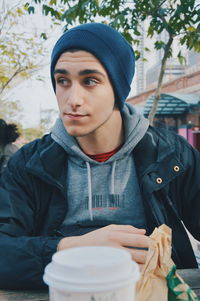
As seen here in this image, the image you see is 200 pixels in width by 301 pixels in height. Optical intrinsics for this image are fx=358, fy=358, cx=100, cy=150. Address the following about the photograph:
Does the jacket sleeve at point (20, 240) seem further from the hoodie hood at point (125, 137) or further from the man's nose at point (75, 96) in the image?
the man's nose at point (75, 96)

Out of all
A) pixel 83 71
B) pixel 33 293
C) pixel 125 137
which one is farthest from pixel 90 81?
pixel 33 293

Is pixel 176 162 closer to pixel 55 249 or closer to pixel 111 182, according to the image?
pixel 111 182

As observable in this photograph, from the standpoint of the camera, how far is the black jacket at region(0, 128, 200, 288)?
5.33 feet

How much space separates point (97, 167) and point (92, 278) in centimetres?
112

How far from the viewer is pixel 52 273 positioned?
709 millimetres

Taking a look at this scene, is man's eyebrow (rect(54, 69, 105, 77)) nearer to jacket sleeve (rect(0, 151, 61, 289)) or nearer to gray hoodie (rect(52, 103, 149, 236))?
gray hoodie (rect(52, 103, 149, 236))

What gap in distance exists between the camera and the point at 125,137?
6.10ft

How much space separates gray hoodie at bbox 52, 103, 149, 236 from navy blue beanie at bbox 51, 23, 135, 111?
26 centimetres

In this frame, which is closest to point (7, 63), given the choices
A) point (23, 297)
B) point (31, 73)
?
point (31, 73)

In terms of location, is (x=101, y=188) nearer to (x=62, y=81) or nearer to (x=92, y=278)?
(x=62, y=81)

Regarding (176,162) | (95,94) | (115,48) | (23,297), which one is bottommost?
(23,297)

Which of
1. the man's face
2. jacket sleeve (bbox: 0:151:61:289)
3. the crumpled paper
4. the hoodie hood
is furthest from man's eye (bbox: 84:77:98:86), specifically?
the crumpled paper

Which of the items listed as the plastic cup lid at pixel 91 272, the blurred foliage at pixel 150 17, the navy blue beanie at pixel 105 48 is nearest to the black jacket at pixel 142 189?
the navy blue beanie at pixel 105 48

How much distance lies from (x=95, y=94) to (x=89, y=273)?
1.06 metres
